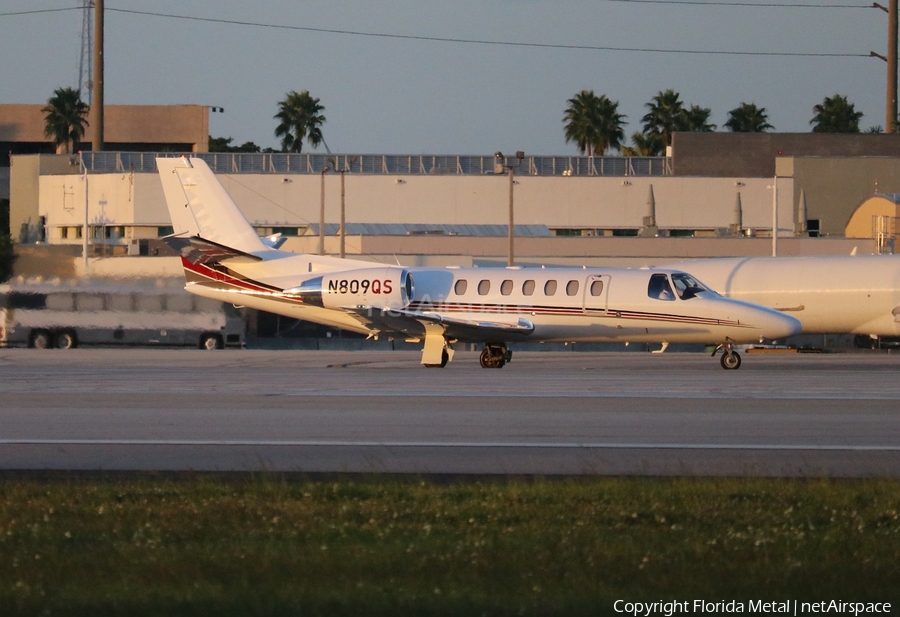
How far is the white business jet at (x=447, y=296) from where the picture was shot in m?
26.7

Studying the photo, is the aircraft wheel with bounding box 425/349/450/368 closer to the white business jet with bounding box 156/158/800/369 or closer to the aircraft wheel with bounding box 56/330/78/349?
the white business jet with bounding box 156/158/800/369

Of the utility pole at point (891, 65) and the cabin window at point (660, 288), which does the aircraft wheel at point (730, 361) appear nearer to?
the cabin window at point (660, 288)

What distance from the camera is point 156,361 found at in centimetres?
2941

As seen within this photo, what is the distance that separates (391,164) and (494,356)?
4492cm

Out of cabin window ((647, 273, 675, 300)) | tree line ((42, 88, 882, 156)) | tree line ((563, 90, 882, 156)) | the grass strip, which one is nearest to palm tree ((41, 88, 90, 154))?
tree line ((42, 88, 882, 156))

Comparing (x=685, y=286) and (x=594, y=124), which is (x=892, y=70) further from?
(x=685, y=286)

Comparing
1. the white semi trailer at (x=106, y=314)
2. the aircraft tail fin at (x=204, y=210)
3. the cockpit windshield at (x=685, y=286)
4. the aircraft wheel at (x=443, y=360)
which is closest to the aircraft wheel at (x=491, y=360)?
the aircraft wheel at (x=443, y=360)

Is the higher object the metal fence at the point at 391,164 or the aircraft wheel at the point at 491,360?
the metal fence at the point at 391,164

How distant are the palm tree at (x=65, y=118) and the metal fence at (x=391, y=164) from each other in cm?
2673

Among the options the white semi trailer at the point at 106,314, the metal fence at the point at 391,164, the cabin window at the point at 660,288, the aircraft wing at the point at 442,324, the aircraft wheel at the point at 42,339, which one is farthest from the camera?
the metal fence at the point at 391,164

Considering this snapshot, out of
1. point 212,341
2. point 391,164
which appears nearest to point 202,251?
point 212,341

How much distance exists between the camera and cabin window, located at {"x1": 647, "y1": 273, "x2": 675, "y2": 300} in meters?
26.8

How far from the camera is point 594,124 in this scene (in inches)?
3861

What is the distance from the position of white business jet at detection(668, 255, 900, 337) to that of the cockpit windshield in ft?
24.9
